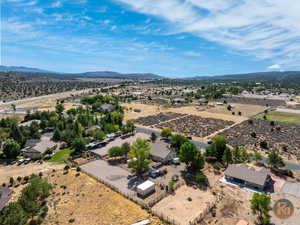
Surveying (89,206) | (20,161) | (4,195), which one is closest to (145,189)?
(89,206)

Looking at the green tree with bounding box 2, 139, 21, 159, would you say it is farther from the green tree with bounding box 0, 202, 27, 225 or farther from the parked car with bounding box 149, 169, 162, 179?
the parked car with bounding box 149, 169, 162, 179

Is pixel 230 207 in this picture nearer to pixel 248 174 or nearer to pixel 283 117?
pixel 248 174

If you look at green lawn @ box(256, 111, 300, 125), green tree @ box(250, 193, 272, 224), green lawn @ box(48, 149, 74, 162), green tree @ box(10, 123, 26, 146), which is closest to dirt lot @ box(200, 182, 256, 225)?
green tree @ box(250, 193, 272, 224)

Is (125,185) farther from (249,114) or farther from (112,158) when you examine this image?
(249,114)

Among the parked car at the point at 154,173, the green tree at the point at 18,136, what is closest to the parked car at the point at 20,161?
the green tree at the point at 18,136

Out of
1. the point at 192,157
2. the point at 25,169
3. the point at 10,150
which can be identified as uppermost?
the point at 192,157

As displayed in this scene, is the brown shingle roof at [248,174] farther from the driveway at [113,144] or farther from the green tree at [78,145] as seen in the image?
the green tree at [78,145]

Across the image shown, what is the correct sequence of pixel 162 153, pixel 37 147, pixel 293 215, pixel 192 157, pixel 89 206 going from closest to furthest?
pixel 293 215 → pixel 89 206 → pixel 192 157 → pixel 162 153 → pixel 37 147
